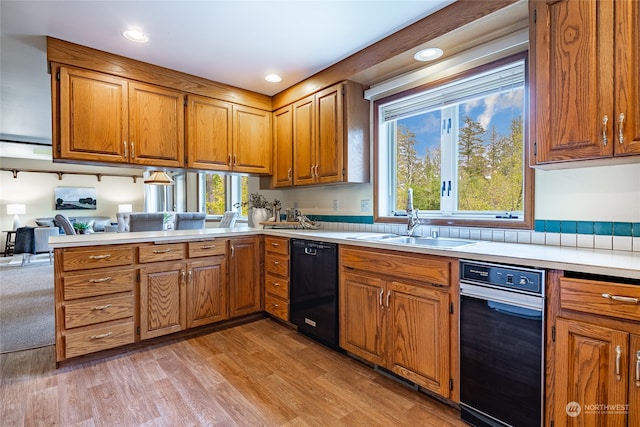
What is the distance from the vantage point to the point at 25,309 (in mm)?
3393

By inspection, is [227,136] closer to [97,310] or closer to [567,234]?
[97,310]

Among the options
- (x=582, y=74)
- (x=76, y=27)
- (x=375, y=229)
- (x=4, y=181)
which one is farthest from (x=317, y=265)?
(x=4, y=181)

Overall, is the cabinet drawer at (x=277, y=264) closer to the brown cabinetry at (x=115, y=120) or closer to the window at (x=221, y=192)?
the brown cabinetry at (x=115, y=120)

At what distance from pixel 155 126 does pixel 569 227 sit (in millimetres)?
3186

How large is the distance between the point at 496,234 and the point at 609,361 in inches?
38.2

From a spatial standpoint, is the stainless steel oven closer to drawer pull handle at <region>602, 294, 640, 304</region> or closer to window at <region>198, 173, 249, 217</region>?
Answer: drawer pull handle at <region>602, 294, 640, 304</region>

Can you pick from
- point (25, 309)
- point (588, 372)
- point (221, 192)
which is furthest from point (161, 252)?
point (221, 192)

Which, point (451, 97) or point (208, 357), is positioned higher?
point (451, 97)

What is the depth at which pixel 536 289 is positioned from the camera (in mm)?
1362

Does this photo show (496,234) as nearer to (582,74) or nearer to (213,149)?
(582,74)

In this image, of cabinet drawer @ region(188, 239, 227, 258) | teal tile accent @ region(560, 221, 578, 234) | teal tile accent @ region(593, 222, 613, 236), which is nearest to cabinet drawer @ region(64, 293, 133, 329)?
cabinet drawer @ region(188, 239, 227, 258)

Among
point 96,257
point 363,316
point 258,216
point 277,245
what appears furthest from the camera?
point 258,216

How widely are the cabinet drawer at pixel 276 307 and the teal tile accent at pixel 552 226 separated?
2.06m
